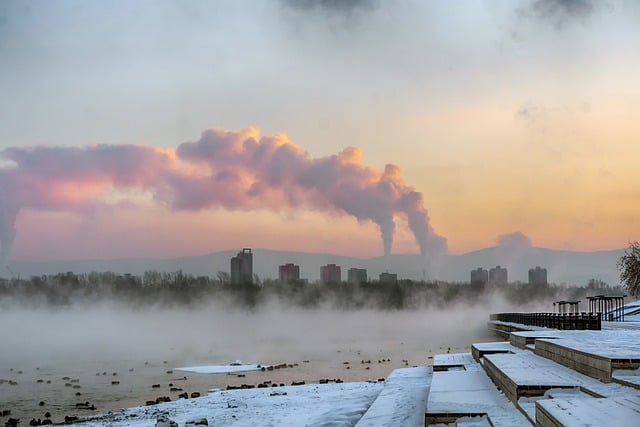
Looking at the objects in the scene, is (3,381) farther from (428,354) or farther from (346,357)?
(428,354)

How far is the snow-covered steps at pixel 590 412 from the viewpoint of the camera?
8.91 meters

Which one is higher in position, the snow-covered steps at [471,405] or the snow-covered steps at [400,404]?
the snow-covered steps at [471,405]

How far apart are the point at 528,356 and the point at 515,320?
40.2 m

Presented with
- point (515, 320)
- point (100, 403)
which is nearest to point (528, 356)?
point (100, 403)

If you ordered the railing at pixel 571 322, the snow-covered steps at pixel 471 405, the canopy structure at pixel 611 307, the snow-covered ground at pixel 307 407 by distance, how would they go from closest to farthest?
the snow-covered steps at pixel 471 405 → the snow-covered ground at pixel 307 407 → the railing at pixel 571 322 → the canopy structure at pixel 611 307

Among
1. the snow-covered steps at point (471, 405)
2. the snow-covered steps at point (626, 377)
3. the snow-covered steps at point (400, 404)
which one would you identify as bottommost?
the snow-covered steps at point (400, 404)

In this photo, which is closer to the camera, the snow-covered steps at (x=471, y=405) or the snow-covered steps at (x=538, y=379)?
the snow-covered steps at (x=471, y=405)

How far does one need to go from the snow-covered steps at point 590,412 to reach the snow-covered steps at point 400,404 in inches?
243

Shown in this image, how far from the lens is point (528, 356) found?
70.8ft

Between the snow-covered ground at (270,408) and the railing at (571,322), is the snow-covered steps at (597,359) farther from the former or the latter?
the railing at (571,322)

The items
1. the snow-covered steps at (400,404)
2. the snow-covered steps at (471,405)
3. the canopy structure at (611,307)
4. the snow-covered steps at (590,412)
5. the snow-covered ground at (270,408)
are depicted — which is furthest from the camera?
the canopy structure at (611,307)

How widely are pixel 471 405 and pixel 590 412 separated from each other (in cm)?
486

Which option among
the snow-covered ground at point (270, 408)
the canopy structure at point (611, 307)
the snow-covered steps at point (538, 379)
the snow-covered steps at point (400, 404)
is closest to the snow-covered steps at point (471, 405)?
the snow-covered steps at point (538, 379)

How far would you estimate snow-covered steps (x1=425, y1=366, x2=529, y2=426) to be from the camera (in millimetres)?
12793
